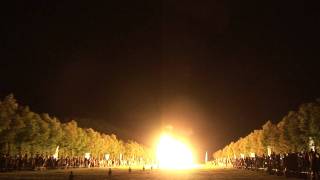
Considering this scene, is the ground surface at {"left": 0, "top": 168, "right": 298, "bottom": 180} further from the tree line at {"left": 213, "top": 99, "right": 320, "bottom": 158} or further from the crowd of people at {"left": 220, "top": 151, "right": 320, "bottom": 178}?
the tree line at {"left": 213, "top": 99, "right": 320, "bottom": 158}

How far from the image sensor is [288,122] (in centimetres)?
7188

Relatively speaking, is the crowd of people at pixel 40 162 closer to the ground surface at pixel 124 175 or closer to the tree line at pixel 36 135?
the tree line at pixel 36 135

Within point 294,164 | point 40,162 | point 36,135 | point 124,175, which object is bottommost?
point 124,175

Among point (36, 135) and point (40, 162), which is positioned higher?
point (36, 135)

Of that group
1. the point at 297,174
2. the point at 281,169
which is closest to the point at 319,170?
the point at 297,174

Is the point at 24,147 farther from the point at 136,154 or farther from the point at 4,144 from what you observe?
the point at 136,154

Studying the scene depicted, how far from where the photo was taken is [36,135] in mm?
68062

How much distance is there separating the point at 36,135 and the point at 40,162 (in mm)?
4058

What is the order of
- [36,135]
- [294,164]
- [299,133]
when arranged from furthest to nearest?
[36,135] < [299,133] < [294,164]

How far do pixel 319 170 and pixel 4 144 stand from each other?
132 ft

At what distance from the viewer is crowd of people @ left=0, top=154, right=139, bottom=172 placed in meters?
56.2

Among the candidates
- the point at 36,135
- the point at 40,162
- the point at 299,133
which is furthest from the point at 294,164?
the point at 36,135

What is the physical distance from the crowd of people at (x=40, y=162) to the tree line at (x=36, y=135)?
1581 mm

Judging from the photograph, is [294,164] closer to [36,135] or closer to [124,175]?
[124,175]
